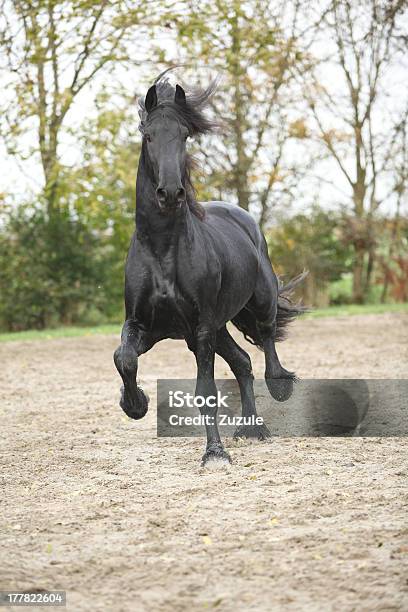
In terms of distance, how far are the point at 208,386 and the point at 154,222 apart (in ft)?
3.92

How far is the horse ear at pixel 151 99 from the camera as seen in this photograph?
5555 millimetres

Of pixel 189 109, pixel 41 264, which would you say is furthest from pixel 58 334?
pixel 189 109

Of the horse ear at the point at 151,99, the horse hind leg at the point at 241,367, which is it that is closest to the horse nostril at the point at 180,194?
the horse ear at the point at 151,99

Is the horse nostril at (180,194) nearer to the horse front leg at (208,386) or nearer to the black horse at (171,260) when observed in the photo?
the black horse at (171,260)

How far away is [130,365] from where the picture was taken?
561 cm

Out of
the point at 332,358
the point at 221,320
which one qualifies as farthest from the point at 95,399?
the point at 332,358

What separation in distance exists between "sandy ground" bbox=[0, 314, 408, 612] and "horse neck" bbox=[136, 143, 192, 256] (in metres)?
1.53

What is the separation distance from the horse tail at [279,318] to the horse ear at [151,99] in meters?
2.30

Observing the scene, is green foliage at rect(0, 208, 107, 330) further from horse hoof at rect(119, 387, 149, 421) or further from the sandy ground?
horse hoof at rect(119, 387, 149, 421)

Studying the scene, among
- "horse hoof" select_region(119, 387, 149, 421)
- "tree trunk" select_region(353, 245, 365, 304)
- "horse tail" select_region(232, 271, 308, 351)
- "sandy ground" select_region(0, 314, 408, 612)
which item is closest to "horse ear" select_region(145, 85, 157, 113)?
"horse hoof" select_region(119, 387, 149, 421)

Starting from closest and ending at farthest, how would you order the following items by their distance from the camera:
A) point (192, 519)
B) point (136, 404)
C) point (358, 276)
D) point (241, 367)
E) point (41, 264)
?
point (192, 519), point (136, 404), point (241, 367), point (41, 264), point (358, 276)

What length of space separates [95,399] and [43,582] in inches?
229

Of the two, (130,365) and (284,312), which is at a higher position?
(284,312)

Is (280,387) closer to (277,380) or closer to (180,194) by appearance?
(277,380)
